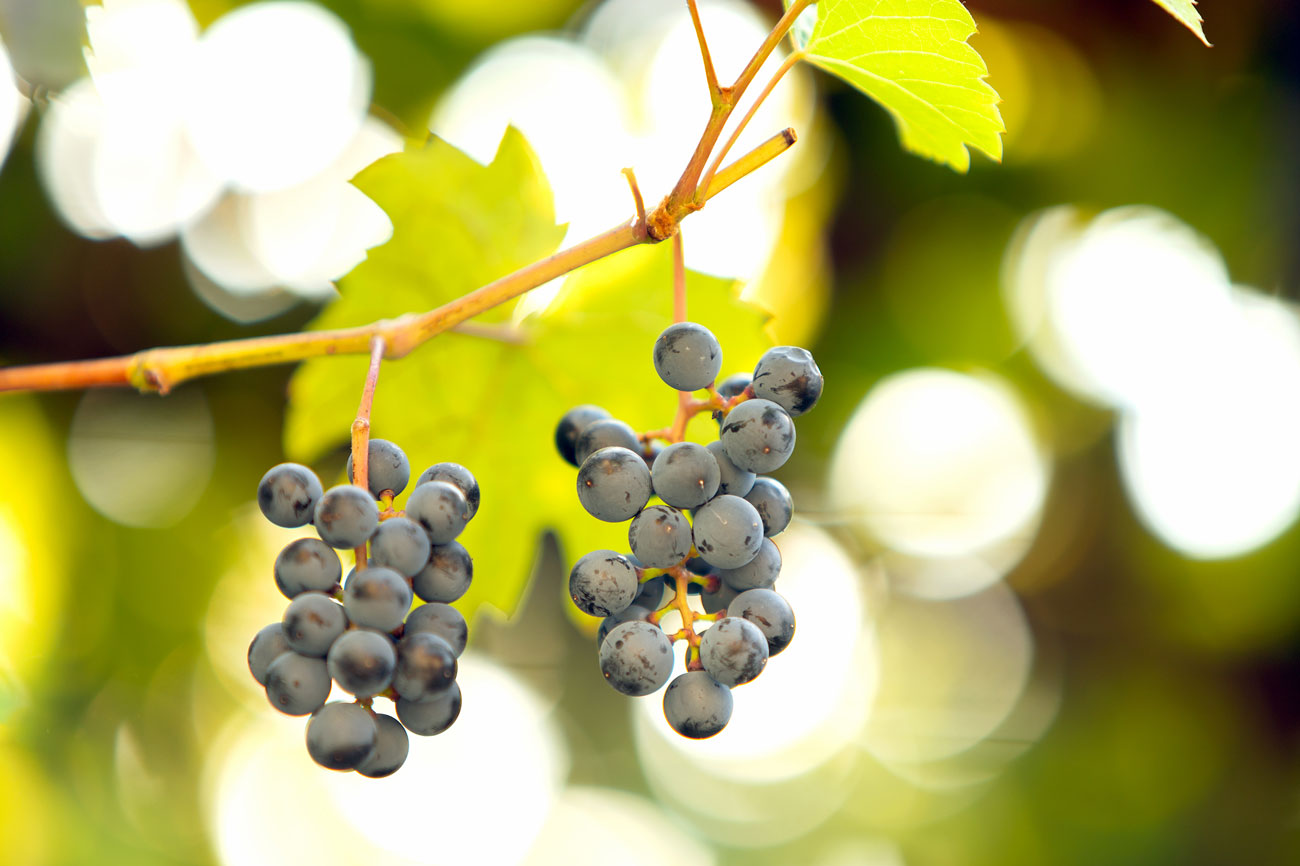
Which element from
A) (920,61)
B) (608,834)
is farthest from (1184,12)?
(608,834)

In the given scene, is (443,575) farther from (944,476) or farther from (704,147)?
(944,476)

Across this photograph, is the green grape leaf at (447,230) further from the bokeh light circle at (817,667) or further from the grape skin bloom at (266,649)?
the bokeh light circle at (817,667)

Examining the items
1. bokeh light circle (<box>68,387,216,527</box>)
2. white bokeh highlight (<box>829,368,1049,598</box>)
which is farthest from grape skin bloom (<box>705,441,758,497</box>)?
white bokeh highlight (<box>829,368,1049,598</box>)

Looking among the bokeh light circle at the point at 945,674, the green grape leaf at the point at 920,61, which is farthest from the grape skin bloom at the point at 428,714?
the bokeh light circle at the point at 945,674

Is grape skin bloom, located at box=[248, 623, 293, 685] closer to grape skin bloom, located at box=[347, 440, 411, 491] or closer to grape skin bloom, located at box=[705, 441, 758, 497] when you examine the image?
grape skin bloom, located at box=[347, 440, 411, 491]

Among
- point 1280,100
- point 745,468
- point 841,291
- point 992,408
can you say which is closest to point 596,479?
point 745,468
